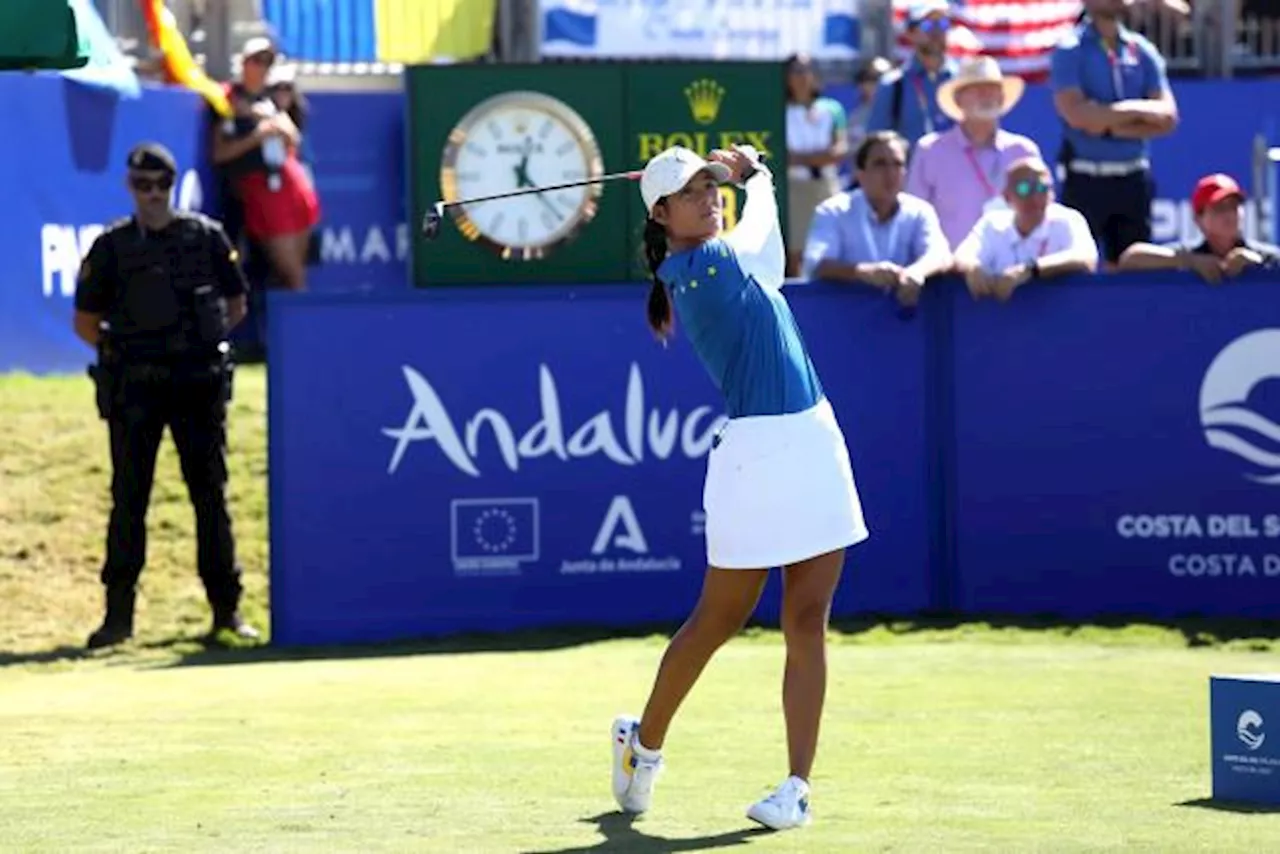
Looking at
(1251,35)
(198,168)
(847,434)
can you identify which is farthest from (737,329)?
(1251,35)

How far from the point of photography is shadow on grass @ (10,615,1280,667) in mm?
13656

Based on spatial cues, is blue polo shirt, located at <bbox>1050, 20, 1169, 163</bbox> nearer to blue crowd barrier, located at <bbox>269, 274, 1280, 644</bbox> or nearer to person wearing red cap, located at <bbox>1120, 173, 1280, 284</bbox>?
person wearing red cap, located at <bbox>1120, 173, 1280, 284</bbox>

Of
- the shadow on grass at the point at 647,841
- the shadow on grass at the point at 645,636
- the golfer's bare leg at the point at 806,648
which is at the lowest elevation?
the shadow on grass at the point at 645,636

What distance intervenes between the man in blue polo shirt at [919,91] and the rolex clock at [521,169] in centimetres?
349

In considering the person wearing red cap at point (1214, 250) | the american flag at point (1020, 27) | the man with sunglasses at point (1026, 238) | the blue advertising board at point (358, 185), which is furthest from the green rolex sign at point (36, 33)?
the american flag at point (1020, 27)

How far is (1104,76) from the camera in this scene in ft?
52.9

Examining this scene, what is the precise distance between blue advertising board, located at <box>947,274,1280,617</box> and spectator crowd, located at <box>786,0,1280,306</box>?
23 centimetres

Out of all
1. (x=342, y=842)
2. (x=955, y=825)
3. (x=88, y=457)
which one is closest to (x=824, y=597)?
(x=955, y=825)

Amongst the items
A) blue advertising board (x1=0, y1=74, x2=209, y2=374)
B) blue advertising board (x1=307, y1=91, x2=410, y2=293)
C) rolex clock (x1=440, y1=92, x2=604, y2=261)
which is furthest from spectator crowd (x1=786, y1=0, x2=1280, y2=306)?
blue advertising board (x1=0, y1=74, x2=209, y2=374)

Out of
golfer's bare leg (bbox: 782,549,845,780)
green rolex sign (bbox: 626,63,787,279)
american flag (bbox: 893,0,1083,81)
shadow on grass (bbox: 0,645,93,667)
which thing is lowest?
shadow on grass (bbox: 0,645,93,667)

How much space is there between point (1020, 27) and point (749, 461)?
14427 millimetres

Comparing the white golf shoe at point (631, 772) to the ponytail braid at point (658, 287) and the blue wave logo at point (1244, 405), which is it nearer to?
the ponytail braid at point (658, 287)

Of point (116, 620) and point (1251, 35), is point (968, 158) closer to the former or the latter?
point (116, 620)

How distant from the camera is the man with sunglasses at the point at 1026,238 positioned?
14.4 meters
